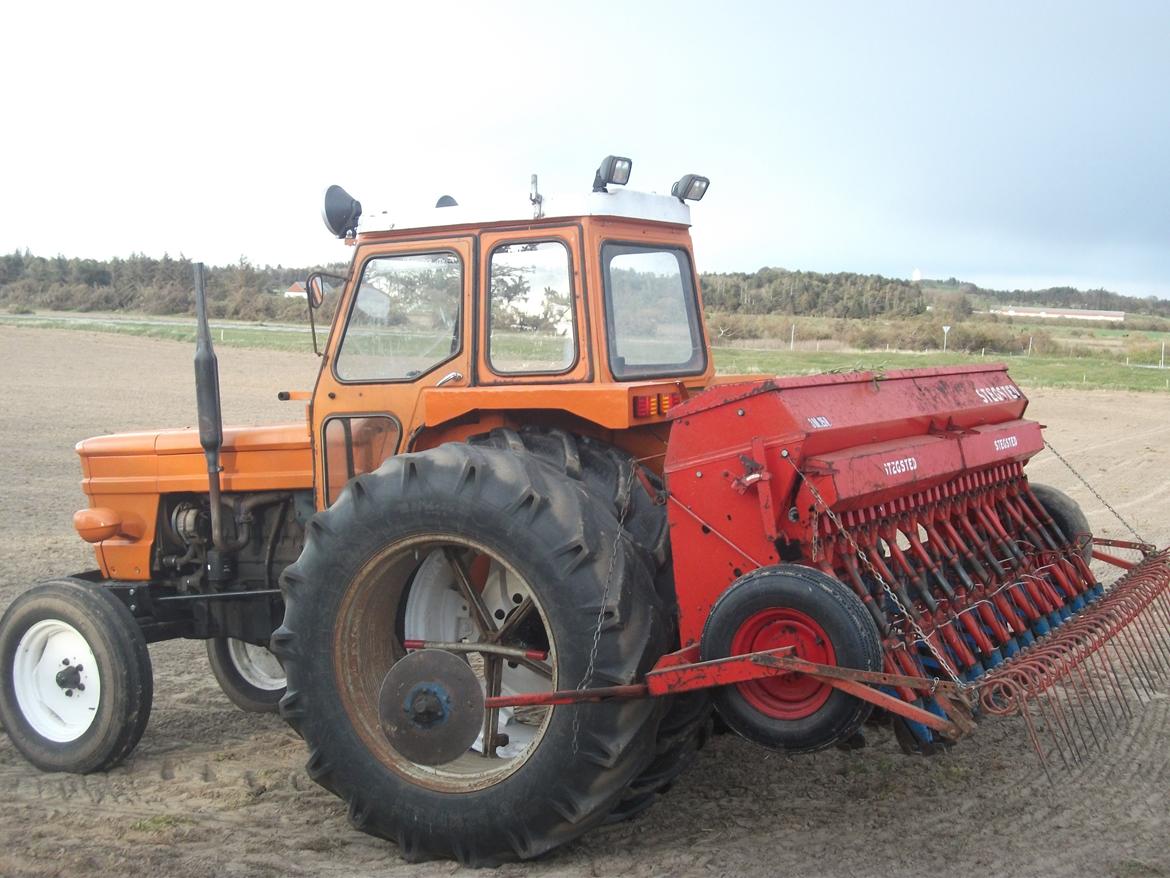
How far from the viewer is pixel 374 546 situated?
4.48 meters

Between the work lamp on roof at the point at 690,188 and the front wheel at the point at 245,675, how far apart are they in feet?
10.5

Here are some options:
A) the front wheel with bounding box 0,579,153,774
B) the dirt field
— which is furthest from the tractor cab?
the dirt field

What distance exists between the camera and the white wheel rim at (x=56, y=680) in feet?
18.6

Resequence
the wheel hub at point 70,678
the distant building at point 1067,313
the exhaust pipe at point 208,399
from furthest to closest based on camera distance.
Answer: the distant building at point 1067,313 < the wheel hub at point 70,678 < the exhaust pipe at point 208,399

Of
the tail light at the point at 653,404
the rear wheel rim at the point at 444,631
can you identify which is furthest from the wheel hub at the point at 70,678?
the tail light at the point at 653,404

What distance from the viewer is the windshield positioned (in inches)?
201

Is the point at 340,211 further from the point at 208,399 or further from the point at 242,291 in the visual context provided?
the point at 242,291

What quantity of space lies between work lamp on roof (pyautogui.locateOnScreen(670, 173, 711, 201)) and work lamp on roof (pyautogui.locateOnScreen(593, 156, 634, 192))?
73 centimetres

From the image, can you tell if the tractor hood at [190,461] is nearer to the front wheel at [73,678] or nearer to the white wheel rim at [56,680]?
the front wheel at [73,678]

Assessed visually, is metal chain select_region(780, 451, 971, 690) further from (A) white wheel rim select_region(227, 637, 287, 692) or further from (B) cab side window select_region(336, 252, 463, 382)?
(A) white wheel rim select_region(227, 637, 287, 692)

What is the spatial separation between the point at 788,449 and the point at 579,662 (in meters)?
1.03

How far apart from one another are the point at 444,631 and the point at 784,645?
1.58m

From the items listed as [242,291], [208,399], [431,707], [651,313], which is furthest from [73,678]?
[242,291]

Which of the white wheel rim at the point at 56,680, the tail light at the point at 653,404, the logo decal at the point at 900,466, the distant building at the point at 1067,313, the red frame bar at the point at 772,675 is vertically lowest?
the white wheel rim at the point at 56,680
